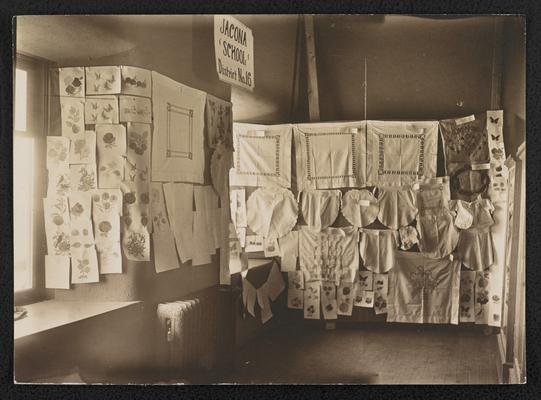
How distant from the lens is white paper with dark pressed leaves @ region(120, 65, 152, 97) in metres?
2.00

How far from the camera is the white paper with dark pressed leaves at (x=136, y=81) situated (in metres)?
2.00

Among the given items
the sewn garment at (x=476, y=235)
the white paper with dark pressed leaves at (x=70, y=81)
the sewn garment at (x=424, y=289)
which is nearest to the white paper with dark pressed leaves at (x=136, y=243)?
the white paper with dark pressed leaves at (x=70, y=81)

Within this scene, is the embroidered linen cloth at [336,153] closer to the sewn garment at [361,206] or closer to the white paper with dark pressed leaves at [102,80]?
the sewn garment at [361,206]

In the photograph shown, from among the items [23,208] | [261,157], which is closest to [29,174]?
[23,208]

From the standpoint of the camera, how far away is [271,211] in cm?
203

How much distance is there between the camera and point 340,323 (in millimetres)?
2045

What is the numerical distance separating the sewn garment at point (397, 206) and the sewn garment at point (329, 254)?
4.8 inches

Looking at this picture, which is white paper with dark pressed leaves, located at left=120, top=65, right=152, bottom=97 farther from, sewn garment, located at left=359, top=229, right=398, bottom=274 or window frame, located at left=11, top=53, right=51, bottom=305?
sewn garment, located at left=359, top=229, right=398, bottom=274

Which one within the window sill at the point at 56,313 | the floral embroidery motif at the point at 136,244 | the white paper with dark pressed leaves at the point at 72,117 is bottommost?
the window sill at the point at 56,313

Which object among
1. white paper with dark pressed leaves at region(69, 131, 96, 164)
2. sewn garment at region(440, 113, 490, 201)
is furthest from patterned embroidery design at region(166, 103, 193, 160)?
sewn garment at region(440, 113, 490, 201)

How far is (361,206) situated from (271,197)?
0.30 metres

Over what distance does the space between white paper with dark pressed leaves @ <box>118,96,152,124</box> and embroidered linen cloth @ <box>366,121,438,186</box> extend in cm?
73
